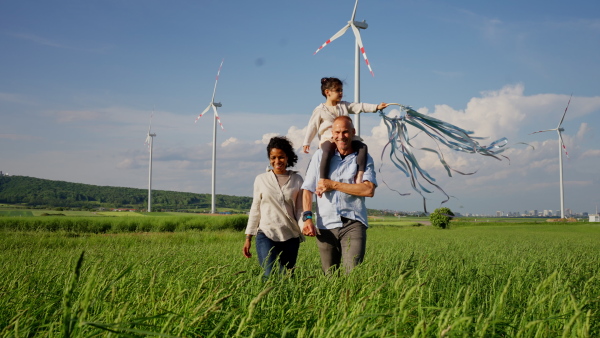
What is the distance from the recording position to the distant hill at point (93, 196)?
4370 inches

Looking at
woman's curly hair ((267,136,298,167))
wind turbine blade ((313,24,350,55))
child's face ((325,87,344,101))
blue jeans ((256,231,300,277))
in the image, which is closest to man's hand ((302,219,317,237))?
A: blue jeans ((256,231,300,277))

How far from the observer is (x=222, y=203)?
405 feet

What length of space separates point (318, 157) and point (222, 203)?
120m

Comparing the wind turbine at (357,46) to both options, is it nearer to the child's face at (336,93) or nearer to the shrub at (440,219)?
the child's face at (336,93)

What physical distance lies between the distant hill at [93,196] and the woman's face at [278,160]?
10377cm

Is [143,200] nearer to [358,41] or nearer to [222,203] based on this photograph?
[222,203]

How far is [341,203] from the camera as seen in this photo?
492cm

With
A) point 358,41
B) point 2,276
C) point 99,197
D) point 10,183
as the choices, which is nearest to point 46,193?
point 99,197

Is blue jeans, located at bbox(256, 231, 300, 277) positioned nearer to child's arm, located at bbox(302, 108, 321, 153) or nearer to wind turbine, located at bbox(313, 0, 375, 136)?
child's arm, located at bbox(302, 108, 321, 153)

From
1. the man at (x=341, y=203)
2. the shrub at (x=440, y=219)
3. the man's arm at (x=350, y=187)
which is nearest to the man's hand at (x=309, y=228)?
the man at (x=341, y=203)

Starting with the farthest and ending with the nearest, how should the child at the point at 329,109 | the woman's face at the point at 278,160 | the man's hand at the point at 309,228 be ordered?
the child at the point at 329,109, the woman's face at the point at 278,160, the man's hand at the point at 309,228

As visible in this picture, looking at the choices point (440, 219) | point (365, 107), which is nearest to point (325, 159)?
point (365, 107)

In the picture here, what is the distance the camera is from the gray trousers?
15.6 ft

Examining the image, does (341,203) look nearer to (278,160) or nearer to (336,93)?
(278,160)
